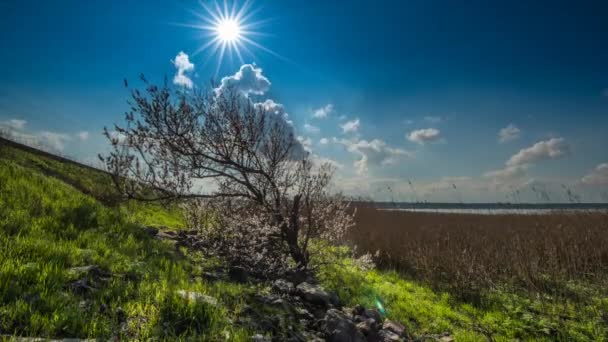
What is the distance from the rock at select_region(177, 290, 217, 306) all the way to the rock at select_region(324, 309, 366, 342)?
6.00ft

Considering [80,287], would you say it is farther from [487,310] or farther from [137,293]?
[487,310]

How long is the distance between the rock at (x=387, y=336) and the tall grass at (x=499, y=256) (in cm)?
627

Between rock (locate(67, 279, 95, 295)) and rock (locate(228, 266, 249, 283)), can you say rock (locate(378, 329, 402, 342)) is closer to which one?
rock (locate(228, 266, 249, 283))

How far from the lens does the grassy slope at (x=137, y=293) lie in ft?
10.9

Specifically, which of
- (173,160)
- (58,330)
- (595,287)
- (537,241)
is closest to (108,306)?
(58,330)

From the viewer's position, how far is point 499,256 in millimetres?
12758

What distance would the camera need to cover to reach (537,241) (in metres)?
→ 15.0

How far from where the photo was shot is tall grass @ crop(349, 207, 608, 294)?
11008 mm

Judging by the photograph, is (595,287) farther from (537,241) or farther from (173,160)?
(173,160)

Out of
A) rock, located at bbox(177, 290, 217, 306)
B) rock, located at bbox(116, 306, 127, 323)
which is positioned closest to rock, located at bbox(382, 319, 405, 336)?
rock, located at bbox(177, 290, 217, 306)

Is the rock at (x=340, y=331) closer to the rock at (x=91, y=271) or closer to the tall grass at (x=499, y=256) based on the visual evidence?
the rock at (x=91, y=271)

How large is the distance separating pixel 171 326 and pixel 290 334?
1624mm

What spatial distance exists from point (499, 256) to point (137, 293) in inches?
547

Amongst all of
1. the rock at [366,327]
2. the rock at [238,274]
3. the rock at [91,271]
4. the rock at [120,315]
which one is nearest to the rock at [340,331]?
the rock at [366,327]
